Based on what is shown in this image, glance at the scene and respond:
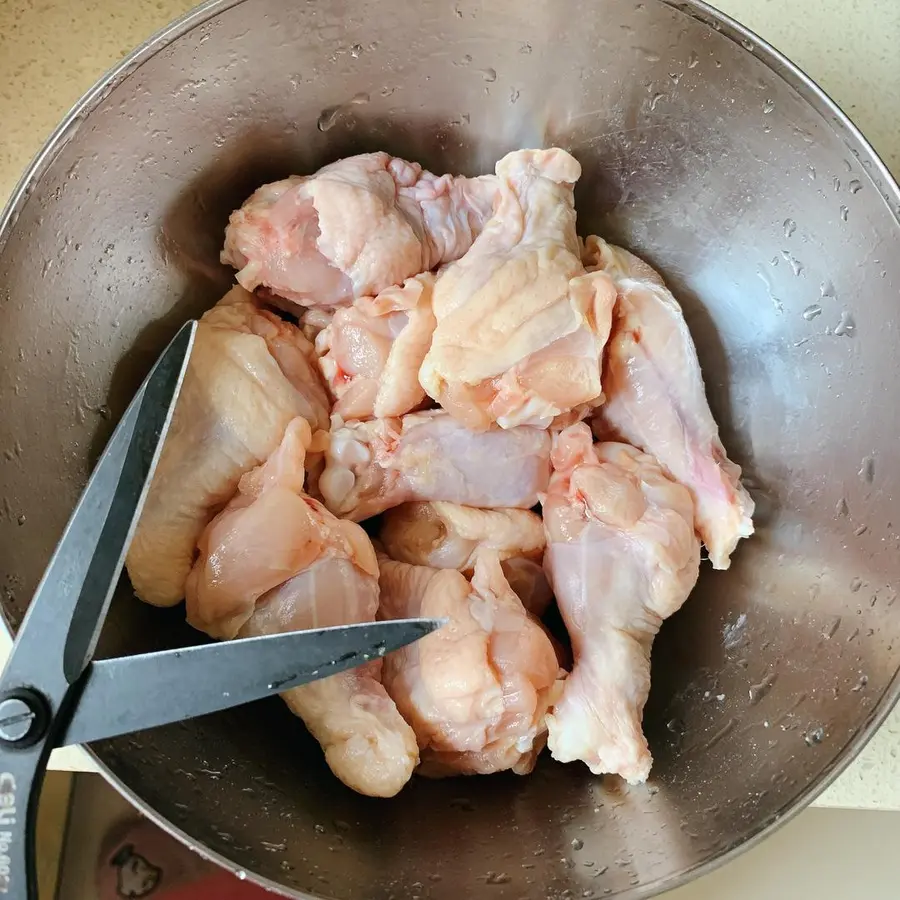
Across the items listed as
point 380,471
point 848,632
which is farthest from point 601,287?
point 848,632

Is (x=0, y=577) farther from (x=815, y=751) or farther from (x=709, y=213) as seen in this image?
(x=709, y=213)

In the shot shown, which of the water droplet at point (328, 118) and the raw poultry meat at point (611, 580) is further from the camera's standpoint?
the water droplet at point (328, 118)

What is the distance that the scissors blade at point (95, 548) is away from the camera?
857 mm

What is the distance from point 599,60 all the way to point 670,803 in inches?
40.0

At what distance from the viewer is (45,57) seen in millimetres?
1323

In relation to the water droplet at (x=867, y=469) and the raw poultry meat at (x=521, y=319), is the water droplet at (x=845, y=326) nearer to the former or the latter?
the water droplet at (x=867, y=469)

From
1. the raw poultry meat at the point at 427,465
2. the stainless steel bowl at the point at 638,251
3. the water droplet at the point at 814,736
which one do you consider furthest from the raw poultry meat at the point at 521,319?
the water droplet at the point at 814,736

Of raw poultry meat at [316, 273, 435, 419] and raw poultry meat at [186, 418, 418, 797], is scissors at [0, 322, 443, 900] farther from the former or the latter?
raw poultry meat at [316, 273, 435, 419]

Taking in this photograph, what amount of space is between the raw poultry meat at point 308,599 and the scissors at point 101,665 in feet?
0.54

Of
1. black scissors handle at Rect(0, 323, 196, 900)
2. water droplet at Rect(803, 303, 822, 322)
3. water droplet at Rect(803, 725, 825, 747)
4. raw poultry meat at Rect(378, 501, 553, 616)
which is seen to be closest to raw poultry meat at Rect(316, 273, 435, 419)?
raw poultry meat at Rect(378, 501, 553, 616)

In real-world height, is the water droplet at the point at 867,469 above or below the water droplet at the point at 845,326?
below

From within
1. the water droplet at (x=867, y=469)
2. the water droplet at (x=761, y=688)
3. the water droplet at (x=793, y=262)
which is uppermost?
the water droplet at (x=793, y=262)

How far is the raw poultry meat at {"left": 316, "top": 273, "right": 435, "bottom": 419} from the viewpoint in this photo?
119 centimetres

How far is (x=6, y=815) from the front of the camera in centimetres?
82
